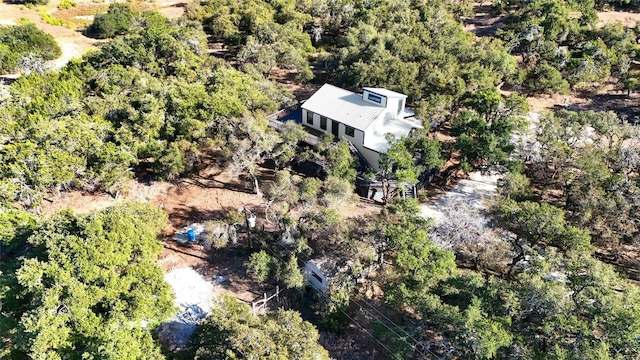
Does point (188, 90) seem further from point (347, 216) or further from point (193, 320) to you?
point (193, 320)

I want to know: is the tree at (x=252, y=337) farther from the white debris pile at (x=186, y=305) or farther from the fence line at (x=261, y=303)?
the white debris pile at (x=186, y=305)

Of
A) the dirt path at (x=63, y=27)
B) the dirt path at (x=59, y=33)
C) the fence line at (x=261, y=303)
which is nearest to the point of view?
the fence line at (x=261, y=303)

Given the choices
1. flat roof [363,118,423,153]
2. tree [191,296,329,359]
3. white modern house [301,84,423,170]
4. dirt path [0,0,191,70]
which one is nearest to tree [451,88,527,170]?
flat roof [363,118,423,153]

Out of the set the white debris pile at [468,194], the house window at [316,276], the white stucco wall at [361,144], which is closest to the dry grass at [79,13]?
the white stucco wall at [361,144]

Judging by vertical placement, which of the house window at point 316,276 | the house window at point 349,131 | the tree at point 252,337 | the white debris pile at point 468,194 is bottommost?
the white debris pile at point 468,194

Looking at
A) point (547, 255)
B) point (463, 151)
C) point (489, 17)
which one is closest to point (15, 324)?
point (547, 255)

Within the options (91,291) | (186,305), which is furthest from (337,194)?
(91,291)

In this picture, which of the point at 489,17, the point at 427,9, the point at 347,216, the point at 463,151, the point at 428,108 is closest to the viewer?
the point at 347,216
